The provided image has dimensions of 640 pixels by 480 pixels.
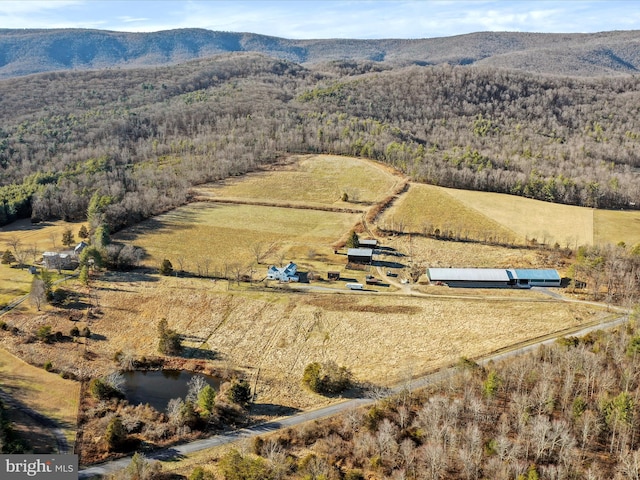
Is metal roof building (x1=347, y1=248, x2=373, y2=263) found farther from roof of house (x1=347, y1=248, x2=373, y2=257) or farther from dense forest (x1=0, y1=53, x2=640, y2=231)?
dense forest (x1=0, y1=53, x2=640, y2=231)

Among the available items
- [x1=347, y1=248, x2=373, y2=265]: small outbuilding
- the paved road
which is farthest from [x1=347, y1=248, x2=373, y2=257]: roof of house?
the paved road

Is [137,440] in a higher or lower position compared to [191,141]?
lower

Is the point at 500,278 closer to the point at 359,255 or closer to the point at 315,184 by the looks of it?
the point at 359,255

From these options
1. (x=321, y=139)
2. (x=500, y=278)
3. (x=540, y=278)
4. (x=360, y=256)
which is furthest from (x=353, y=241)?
(x=321, y=139)

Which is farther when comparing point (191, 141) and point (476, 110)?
point (476, 110)

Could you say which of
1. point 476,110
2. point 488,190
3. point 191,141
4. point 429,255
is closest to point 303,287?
point 429,255

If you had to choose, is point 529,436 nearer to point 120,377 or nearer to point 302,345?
point 302,345

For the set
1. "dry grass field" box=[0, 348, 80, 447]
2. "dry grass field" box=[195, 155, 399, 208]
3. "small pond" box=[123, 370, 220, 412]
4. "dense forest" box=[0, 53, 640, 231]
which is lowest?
"small pond" box=[123, 370, 220, 412]
